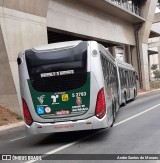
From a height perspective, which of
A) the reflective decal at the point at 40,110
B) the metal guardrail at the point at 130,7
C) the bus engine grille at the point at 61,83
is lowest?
the reflective decal at the point at 40,110

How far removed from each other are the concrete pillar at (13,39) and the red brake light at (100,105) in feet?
35.3

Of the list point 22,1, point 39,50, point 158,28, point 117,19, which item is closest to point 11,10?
point 22,1

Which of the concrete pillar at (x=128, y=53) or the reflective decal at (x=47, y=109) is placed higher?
the concrete pillar at (x=128, y=53)

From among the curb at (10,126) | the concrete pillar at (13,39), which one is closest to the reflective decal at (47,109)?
the curb at (10,126)

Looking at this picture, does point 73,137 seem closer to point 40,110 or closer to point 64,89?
point 40,110

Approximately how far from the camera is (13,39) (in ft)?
70.5

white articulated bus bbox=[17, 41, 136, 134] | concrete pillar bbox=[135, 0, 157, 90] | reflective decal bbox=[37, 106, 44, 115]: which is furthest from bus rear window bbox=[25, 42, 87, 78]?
concrete pillar bbox=[135, 0, 157, 90]

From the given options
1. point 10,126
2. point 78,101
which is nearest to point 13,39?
point 10,126

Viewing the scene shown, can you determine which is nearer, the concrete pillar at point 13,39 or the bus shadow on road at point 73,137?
the bus shadow on road at point 73,137

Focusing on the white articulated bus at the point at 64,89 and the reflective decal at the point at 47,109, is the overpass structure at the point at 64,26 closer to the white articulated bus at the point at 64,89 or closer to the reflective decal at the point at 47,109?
the white articulated bus at the point at 64,89

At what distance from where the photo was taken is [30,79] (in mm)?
11398

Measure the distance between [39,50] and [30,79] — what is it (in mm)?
903

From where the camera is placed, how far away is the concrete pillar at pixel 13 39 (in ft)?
68.8

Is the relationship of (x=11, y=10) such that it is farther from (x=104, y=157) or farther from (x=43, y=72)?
(x=104, y=157)
